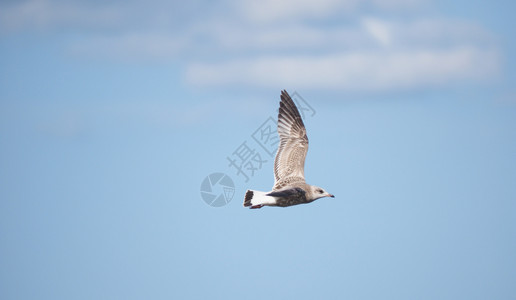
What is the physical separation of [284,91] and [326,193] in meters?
7.17

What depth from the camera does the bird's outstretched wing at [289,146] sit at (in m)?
27.5

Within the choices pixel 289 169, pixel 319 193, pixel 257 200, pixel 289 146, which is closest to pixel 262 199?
pixel 257 200

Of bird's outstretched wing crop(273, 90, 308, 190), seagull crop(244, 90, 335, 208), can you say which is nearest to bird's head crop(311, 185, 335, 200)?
seagull crop(244, 90, 335, 208)

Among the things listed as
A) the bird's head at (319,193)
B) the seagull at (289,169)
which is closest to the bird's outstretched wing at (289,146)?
the seagull at (289,169)

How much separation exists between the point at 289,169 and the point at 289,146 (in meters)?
1.42

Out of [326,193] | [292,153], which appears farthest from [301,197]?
[292,153]

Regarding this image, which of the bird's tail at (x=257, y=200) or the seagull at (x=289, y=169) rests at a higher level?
the seagull at (x=289, y=169)

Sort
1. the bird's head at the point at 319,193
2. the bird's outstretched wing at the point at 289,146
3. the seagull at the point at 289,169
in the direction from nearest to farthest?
the seagull at the point at 289,169, the bird's head at the point at 319,193, the bird's outstretched wing at the point at 289,146

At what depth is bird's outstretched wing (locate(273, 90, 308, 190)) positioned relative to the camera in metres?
27.5

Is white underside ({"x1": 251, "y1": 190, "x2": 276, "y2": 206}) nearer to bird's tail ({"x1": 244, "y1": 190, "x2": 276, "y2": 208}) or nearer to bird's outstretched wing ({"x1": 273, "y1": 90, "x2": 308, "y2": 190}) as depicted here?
bird's tail ({"x1": 244, "y1": 190, "x2": 276, "y2": 208})

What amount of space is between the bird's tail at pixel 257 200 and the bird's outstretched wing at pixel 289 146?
2.08m

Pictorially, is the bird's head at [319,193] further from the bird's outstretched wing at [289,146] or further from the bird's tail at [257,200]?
the bird's tail at [257,200]

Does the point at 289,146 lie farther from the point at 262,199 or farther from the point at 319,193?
the point at 262,199

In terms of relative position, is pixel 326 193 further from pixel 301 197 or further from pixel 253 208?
pixel 253 208
